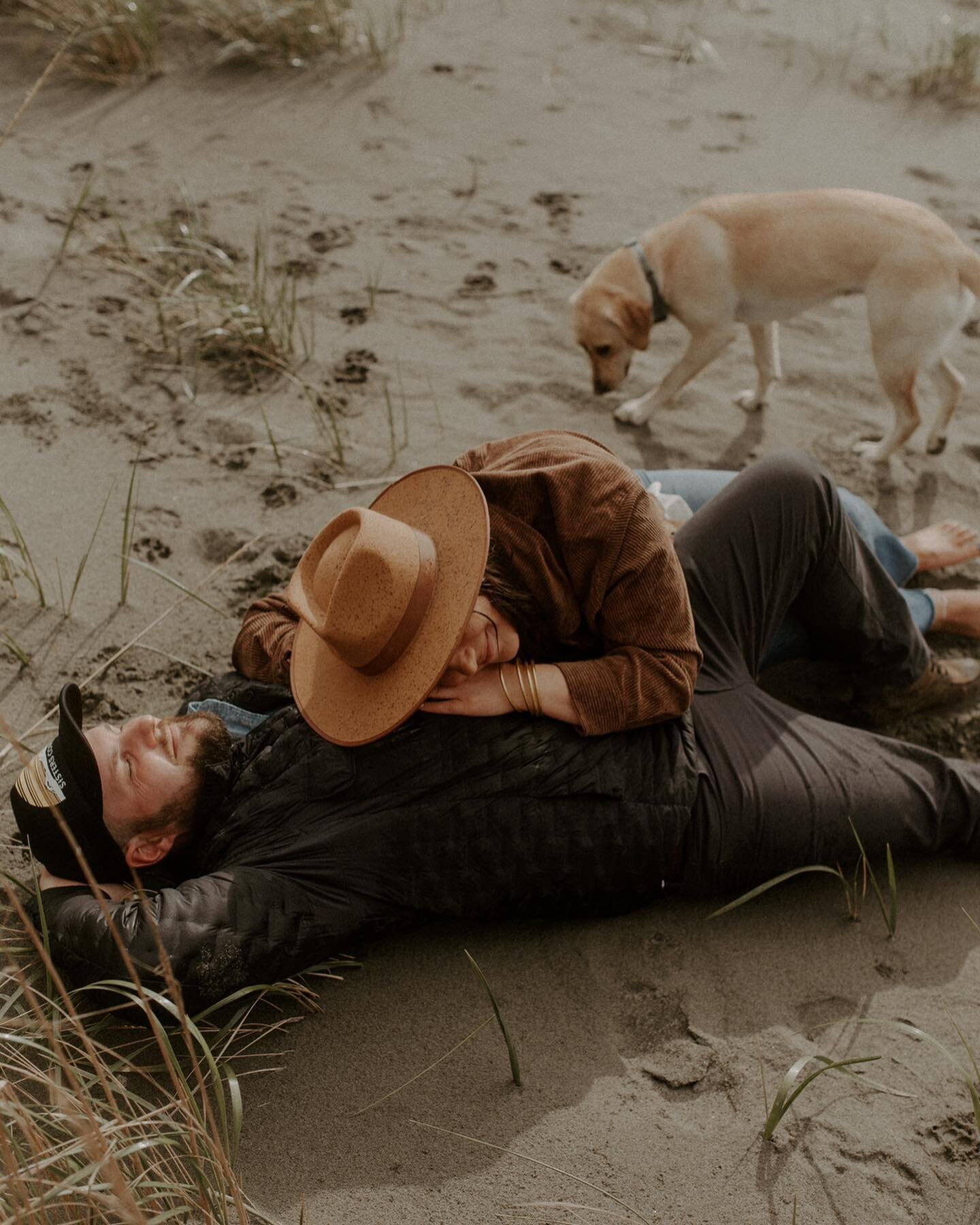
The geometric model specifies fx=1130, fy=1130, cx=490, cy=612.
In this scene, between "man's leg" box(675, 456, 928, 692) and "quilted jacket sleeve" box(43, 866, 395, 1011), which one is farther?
"man's leg" box(675, 456, 928, 692)

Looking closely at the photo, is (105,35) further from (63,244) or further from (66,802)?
(66,802)

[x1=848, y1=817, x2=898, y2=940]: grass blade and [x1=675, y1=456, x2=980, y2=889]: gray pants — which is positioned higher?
[x1=675, y1=456, x2=980, y2=889]: gray pants

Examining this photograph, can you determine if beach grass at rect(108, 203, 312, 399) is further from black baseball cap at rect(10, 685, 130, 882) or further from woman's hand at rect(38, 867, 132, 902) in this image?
woman's hand at rect(38, 867, 132, 902)

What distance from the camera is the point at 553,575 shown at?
8.43 ft

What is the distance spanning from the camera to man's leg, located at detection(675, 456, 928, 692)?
2924 mm

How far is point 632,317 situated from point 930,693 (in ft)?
6.03

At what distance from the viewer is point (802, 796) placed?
2734 millimetres

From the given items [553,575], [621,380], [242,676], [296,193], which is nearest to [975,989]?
[553,575]

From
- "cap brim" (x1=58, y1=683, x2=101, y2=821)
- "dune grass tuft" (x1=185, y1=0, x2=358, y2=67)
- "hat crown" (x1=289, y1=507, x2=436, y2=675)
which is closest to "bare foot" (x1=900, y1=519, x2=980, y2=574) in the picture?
"hat crown" (x1=289, y1=507, x2=436, y2=675)

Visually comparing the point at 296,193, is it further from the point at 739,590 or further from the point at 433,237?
the point at 739,590

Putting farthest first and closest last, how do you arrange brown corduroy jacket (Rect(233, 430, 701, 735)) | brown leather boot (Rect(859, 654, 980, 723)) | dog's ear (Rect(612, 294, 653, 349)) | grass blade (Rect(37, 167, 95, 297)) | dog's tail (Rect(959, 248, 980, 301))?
1. grass blade (Rect(37, 167, 95, 297))
2. dog's ear (Rect(612, 294, 653, 349))
3. dog's tail (Rect(959, 248, 980, 301))
4. brown leather boot (Rect(859, 654, 980, 723))
5. brown corduroy jacket (Rect(233, 430, 701, 735))

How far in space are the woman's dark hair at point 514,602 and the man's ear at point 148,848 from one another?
3.09 ft

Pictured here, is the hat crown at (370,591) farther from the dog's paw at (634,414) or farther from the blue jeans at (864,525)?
the dog's paw at (634,414)

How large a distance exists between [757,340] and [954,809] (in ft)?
7.45
